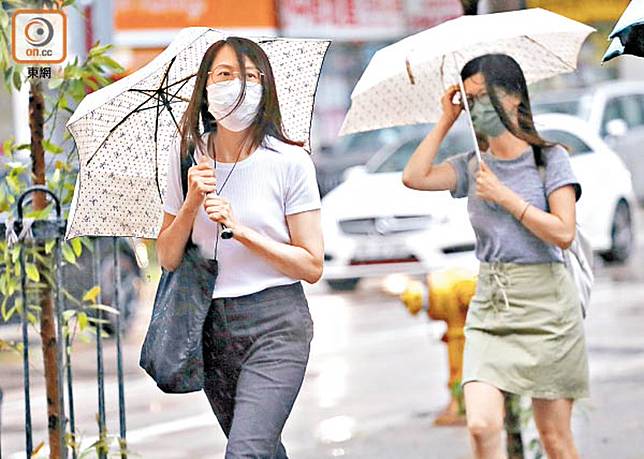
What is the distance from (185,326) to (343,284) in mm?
10856

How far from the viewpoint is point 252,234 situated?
14.3 feet

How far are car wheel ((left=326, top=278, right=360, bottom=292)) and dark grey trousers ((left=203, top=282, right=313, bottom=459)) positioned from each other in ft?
35.0

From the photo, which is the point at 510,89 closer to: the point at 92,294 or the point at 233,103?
the point at 233,103

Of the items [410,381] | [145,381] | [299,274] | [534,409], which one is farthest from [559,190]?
[145,381]

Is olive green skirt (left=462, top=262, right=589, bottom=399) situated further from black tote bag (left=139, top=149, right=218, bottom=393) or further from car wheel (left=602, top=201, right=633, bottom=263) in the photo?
car wheel (left=602, top=201, right=633, bottom=263)

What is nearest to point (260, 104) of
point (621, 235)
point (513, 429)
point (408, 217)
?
point (513, 429)

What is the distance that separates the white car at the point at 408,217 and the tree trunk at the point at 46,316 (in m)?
8.84

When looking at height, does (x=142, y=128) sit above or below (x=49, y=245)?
above

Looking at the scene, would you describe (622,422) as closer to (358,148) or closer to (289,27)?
(358,148)

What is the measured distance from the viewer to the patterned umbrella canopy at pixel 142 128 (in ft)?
15.8

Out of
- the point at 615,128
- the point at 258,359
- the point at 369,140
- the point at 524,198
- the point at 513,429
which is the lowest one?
the point at 369,140

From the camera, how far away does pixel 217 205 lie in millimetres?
4344

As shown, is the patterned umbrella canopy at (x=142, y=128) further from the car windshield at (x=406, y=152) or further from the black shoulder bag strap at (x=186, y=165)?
the car windshield at (x=406, y=152)

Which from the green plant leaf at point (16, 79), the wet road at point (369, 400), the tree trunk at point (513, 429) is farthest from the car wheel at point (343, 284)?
the green plant leaf at point (16, 79)
